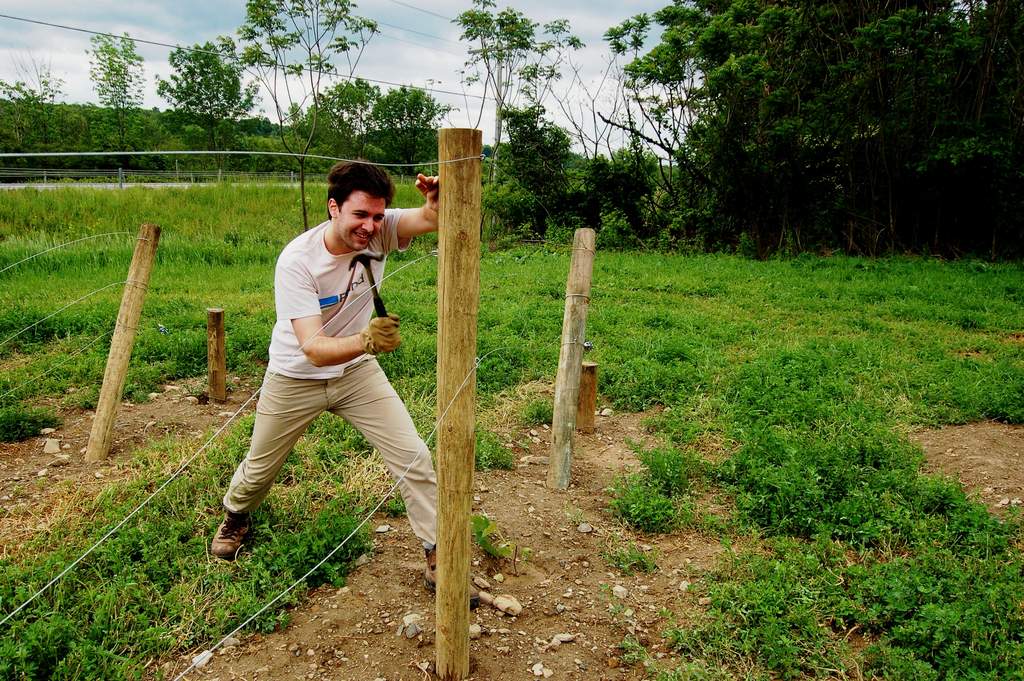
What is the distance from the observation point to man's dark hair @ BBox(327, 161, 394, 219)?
2912 millimetres

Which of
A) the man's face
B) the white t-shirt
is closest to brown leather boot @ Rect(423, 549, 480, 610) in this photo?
the white t-shirt

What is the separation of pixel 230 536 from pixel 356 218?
1.81 m

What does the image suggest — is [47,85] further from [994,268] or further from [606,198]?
[994,268]

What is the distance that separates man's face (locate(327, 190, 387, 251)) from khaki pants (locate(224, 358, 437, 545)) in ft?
1.96

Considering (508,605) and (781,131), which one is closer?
(508,605)

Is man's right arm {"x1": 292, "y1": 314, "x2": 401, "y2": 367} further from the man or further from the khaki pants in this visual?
the khaki pants

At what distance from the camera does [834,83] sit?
13.4 metres

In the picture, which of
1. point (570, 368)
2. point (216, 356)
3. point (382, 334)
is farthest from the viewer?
point (216, 356)

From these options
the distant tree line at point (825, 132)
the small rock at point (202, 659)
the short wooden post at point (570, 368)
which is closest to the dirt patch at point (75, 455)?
the small rock at point (202, 659)

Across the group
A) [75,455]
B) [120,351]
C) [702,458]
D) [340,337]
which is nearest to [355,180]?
[340,337]

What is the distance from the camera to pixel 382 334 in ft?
8.14

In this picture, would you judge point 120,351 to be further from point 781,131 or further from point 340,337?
point 781,131

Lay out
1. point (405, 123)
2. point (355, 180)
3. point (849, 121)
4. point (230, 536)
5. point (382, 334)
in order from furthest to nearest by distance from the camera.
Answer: point (405, 123) < point (849, 121) < point (230, 536) < point (355, 180) < point (382, 334)

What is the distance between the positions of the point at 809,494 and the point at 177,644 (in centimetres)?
334
